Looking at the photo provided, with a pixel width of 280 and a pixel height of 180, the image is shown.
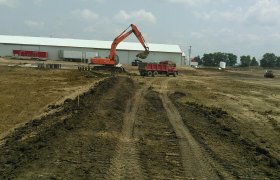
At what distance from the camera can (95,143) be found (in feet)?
40.5

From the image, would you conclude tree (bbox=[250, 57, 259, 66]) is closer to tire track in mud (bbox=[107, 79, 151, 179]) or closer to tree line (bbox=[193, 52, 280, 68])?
tree line (bbox=[193, 52, 280, 68])

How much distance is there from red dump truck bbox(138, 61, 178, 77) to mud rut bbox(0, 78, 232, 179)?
36969 millimetres

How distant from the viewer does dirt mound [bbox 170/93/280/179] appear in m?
10.5

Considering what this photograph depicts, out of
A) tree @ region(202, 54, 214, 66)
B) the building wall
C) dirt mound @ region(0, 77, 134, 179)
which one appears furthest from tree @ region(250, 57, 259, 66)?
dirt mound @ region(0, 77, 134, 179)

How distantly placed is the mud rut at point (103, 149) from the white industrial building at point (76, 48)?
8871 cm

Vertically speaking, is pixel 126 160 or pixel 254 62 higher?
pixel 254 62

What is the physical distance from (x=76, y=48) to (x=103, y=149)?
103 m

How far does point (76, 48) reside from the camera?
112 metres

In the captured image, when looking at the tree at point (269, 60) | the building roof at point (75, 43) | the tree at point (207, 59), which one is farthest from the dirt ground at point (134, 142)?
the tree at point (207, 59)

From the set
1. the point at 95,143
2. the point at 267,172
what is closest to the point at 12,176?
the point at 95,143

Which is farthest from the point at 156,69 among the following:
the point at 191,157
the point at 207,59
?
the point at 207,59

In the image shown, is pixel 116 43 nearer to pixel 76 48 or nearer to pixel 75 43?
pixel 76 48

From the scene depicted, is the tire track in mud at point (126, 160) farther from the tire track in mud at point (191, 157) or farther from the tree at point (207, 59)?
the tree at point (207, 59)

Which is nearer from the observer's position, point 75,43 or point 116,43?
point 116,43
